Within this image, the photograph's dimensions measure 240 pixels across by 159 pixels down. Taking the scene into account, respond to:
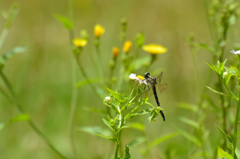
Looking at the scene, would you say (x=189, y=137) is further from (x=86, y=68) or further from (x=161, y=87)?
(x=86, y=68)

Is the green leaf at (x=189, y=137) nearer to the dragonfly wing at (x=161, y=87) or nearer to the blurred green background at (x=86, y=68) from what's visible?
the blurred green background at (x=86, y=68)

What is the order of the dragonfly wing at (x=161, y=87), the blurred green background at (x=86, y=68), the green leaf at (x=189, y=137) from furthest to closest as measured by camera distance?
1. the blurred green background at (x=86, y=68)
2. the green leaf at (x=189, y=137)
3. the dragonfly wing at (x=161, y=87)

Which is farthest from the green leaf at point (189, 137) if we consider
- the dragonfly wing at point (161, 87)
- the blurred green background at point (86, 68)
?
the dragonfly wing at point (161, 87)

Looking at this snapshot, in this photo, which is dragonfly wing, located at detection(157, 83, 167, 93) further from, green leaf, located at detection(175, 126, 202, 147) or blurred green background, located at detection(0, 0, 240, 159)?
blurred green background, located at detection(0, 0, 240, 159)

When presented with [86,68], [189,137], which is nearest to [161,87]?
[189,137]

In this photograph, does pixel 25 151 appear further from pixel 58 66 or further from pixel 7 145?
pixel 58 66

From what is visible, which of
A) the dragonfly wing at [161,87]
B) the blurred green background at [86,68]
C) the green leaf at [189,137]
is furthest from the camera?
Result: the blurred green background at [86,68]

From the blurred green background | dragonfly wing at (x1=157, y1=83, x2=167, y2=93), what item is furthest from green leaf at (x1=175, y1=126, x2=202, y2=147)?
dragonfly wing at (x1=157, y1=83, x2=167, y2=93)

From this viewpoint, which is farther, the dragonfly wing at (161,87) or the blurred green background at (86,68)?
the blurred green background at (86,68)

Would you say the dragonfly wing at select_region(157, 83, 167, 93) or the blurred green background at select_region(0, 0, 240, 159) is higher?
the dragonfly wing at select_region(157, 83, 167, 93)
